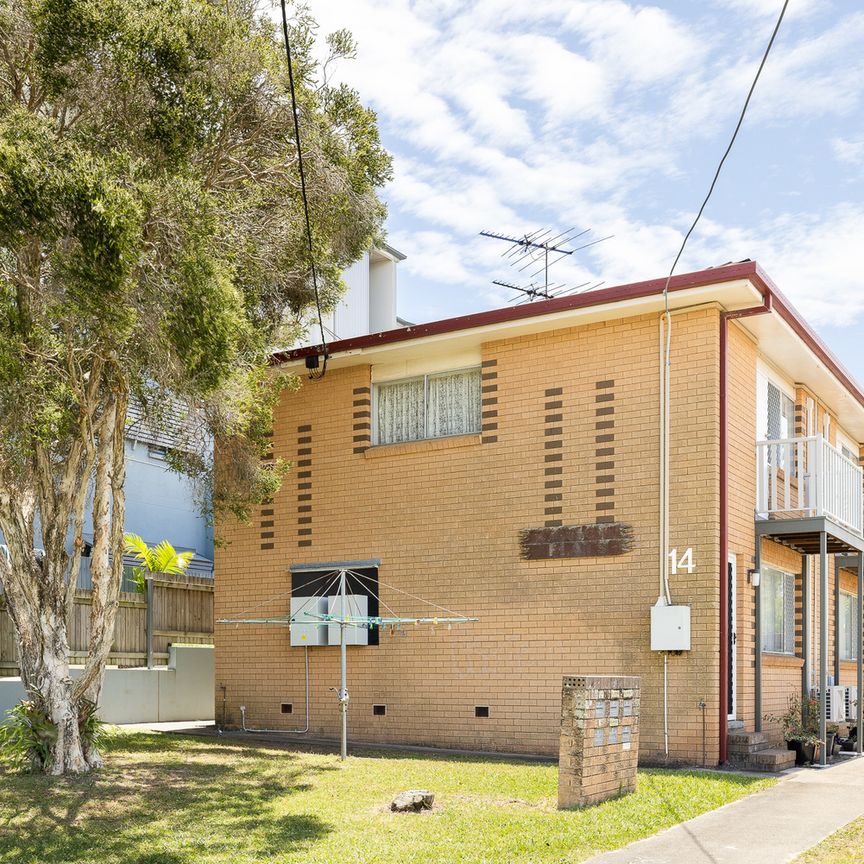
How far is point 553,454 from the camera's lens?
14.3 m

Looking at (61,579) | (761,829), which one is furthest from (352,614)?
(761,829)

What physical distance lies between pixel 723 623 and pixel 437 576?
390 cm

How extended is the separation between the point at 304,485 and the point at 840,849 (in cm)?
1005

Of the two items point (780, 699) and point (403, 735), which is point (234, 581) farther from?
point (780, 699)

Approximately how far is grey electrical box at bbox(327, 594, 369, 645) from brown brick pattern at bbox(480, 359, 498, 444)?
2918mm

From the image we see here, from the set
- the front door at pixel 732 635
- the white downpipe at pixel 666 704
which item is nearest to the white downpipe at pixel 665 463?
the white downpipe at pixel 666 704

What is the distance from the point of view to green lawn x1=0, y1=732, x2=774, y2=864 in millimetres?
7766

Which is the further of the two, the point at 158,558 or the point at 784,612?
the point at 158,558

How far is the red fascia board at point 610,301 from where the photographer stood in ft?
42.1

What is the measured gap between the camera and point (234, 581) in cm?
1711

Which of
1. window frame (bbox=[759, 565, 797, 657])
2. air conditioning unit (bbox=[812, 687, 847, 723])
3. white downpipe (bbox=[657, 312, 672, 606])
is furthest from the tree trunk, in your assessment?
air conditioning unit (bbox=[812, 687, 847, 723])

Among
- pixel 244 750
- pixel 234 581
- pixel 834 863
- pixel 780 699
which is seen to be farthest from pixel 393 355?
pixel 834 863

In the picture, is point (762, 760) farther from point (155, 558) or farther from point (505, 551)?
point (155, 558)

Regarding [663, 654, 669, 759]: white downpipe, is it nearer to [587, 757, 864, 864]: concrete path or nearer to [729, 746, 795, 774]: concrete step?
[729, 746, 795, 774]: concrete step
